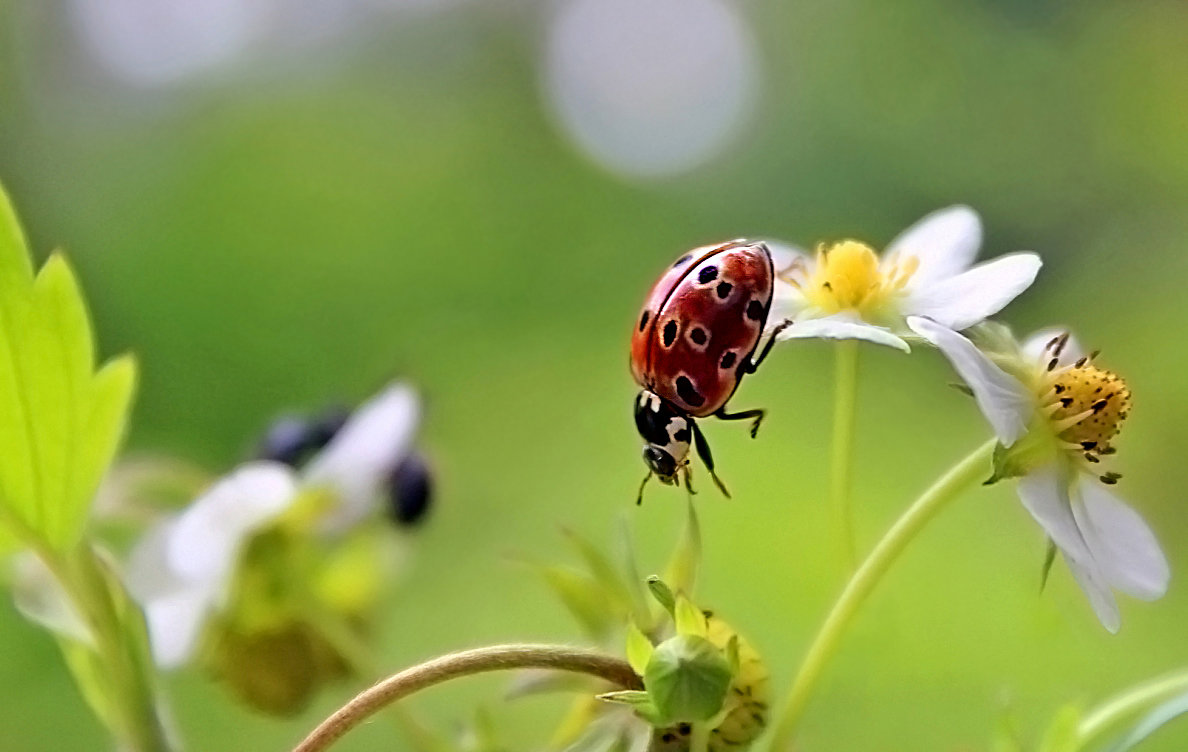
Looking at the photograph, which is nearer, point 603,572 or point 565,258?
point 603,572

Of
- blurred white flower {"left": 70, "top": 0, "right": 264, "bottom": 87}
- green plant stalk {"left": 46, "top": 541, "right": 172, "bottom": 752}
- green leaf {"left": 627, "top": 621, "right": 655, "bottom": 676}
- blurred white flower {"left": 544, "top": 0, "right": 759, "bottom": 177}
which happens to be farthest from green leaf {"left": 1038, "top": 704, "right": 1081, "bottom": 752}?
blurred white flower {"left": 70, "top": 0, "right": 264, "bottom": 87}

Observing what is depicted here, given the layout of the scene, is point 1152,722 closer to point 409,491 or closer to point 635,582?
point 635,582

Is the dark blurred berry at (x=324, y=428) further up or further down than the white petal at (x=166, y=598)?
further up

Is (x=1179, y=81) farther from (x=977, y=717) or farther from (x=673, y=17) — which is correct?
(x=977, y=717)

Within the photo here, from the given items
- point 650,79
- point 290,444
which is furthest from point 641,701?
point 650,79

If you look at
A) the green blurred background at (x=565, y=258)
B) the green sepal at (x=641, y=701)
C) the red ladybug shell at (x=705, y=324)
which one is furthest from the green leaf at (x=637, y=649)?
the green blurred background at (x=565, y=258)

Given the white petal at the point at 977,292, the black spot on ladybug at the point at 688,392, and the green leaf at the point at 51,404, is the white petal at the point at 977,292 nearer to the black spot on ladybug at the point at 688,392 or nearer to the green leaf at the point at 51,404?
the black spot on ladybug at the point at 688,392

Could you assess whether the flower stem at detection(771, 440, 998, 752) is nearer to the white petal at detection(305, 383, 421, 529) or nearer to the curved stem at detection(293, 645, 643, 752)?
the curved stem at detection(293, 645, 643, 752)
